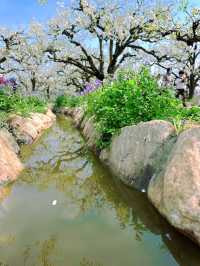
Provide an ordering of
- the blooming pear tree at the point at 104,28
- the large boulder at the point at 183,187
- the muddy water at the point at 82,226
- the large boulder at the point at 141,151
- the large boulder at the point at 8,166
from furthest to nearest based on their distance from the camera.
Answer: the blooming pear tree at the point at 104,28
the large boulder at the point at 8,166
the large boulder at the point at 141,151
the large boulder at the point at 183,187
the muddy water at the point at 82,226

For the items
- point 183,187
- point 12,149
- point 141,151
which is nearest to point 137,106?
point 141,151

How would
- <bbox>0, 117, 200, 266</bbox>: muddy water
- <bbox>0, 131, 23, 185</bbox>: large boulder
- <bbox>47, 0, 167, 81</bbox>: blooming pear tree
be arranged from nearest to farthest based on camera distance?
1. <bbox>0, 117, 200, 266</bbox>: muddy water
2. <bbox>0, 131, 23, 185</bbox>: large boulder
3. <bbox>47, 0, 167, 81</bbox>: blooming pear tree

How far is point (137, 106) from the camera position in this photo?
6898 millimetres

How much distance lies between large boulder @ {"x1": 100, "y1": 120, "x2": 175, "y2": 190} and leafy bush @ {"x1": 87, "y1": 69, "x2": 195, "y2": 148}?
1.95ft

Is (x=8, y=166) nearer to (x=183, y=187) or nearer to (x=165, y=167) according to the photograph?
(x=165, y=167)

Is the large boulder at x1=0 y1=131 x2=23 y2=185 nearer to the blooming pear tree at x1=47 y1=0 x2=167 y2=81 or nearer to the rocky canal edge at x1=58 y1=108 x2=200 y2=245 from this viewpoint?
the rocky canal edge at x1=58 y1=108 x2=200 y2=245

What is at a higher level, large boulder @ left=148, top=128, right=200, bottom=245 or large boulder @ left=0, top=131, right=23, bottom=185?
large boulder @ left=148, top=128, right=200, bottom=245

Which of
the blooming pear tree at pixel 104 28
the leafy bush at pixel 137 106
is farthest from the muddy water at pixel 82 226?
the blooming pear tree at pixel 104 28

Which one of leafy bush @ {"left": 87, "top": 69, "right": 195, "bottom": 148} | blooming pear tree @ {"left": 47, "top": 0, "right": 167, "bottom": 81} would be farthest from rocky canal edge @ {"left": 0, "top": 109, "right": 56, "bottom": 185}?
blooming pear tree @ {"left": 47, "top": 0, "right": 167, "bottom": 81}

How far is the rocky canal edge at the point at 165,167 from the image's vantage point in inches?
148

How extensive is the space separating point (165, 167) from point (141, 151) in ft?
4.02

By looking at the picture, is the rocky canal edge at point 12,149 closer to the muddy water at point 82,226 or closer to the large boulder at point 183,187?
the muddy water at point 82,226

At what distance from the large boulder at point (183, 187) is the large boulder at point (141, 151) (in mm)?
708

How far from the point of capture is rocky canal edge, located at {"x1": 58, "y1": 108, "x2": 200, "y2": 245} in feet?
12.4
